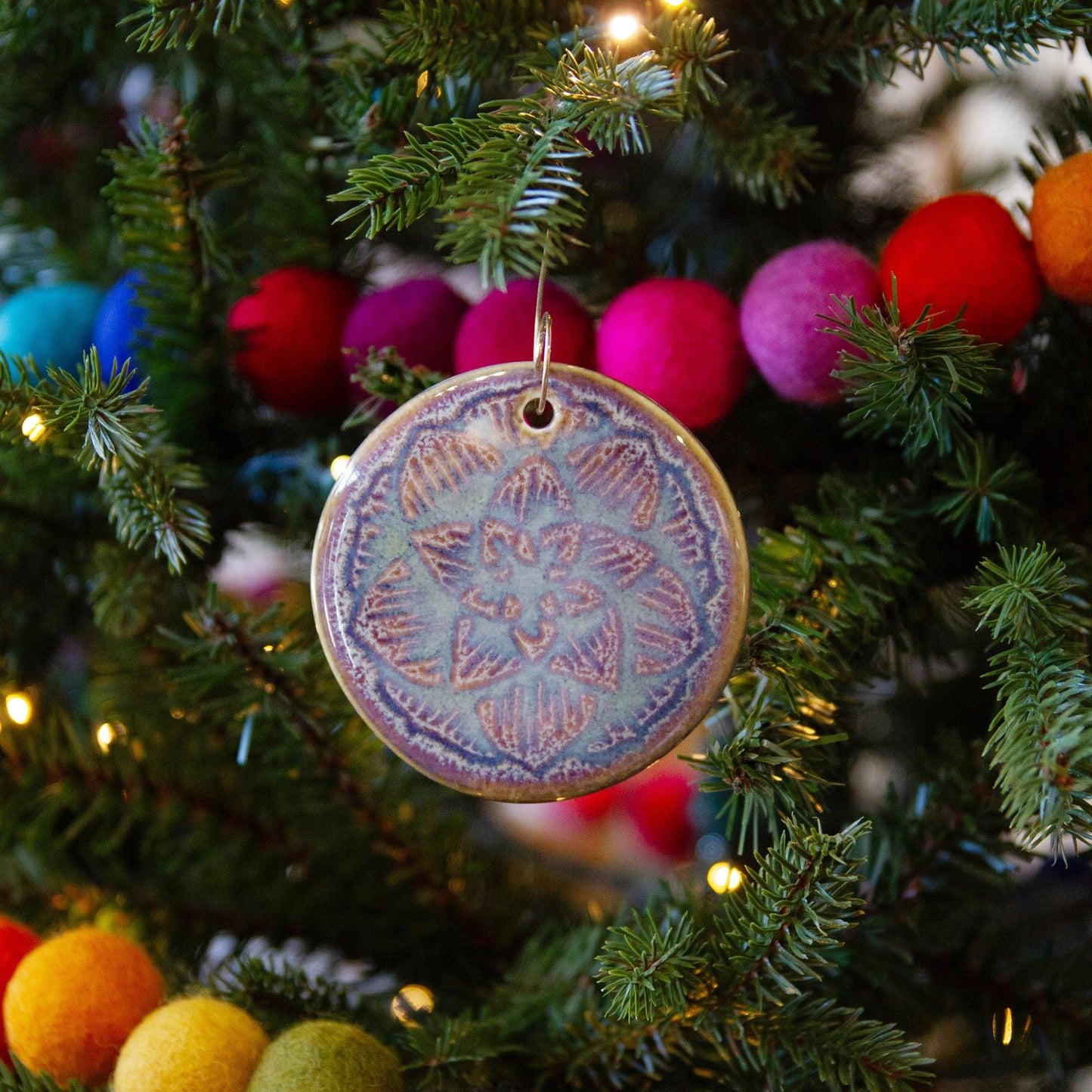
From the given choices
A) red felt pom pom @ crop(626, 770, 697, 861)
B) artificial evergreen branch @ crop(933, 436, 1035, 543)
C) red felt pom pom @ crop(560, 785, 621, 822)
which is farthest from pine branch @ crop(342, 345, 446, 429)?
red felt pom pom @ crop(560, 785, 621, 822)

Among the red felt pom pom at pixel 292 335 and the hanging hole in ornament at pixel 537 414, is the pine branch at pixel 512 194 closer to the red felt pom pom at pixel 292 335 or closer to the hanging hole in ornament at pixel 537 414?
the hanging hole in ornament at pixel 537 414

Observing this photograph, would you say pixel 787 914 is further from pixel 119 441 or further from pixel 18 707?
pixel 18 707

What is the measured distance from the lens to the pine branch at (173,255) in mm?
431

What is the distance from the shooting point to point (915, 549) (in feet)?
1.41

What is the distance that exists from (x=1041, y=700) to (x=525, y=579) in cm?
19

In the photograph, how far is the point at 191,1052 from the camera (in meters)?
0.36

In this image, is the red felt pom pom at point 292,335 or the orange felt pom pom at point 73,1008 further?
the red felt pom pom at point 292,335

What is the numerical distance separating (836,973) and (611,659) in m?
0.16

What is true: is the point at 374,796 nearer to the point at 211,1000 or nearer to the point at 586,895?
the point at 211,1000

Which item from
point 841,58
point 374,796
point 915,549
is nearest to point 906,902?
point 915,549

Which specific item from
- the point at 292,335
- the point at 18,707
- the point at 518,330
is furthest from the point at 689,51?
the point at 18,707

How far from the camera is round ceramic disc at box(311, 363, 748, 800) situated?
37cm

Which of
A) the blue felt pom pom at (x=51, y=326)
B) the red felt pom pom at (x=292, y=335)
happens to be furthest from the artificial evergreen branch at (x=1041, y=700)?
the blue felt pom pom at (x=51, y=326)

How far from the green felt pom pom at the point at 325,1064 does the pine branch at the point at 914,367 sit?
31cm
